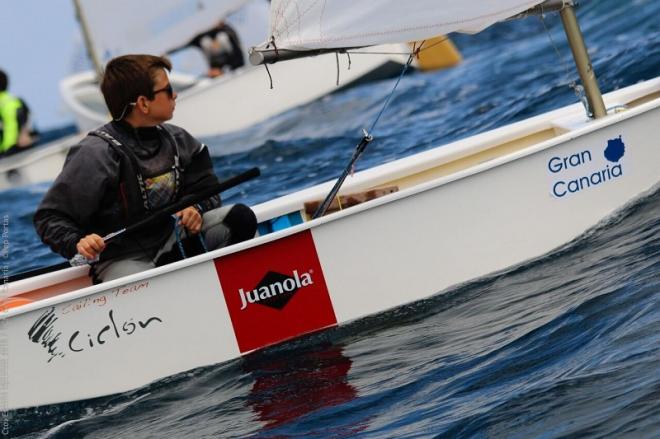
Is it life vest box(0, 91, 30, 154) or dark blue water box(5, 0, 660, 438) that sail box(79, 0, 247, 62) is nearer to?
life vest box(0, 91, 30, 154)

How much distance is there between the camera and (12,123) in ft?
46.4

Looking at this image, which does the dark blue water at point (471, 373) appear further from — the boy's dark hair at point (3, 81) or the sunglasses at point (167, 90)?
the boy's dark hair at point (3, 81)

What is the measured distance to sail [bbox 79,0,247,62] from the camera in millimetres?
15867

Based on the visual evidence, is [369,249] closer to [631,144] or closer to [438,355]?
[438,355]

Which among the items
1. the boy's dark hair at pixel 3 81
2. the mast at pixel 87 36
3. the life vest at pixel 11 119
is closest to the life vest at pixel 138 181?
the boy's dark hair at pixel 3 81

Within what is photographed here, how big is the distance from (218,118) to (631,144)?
9822 millimetres

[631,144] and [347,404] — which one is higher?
[631,144]

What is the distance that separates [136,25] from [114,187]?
35.2 ft

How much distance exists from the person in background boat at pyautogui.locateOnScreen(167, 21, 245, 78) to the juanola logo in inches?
416

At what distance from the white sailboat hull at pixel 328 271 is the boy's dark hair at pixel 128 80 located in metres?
0.68

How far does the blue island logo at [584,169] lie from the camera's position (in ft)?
19.1

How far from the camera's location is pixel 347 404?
16.3ft

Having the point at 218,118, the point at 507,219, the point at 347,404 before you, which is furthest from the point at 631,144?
the point at 218,118

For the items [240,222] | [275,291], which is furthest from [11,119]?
[275,291]
